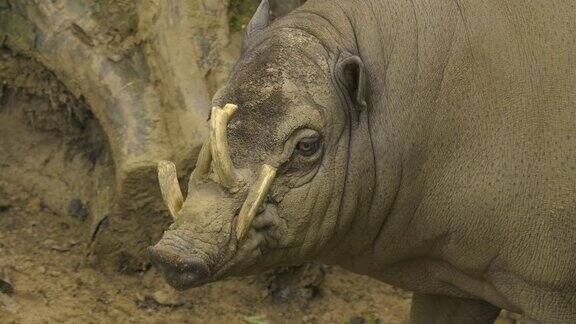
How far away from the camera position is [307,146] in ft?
12.8

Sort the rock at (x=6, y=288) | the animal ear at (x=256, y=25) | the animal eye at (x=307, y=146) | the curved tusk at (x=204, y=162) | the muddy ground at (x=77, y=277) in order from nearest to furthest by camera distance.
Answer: the curved tusk at (x=204, y=162), the animal eye at (x=307, y=146), the animal ear at (x=256, y=25), the rock at (x=6, y=288), the muddy ground at (x=77, y=277)

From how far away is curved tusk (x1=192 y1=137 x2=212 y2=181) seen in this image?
3738mm

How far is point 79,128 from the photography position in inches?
235

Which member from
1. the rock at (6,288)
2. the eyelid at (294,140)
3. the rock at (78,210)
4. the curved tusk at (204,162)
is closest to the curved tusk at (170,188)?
the curved tusk at (204,162)

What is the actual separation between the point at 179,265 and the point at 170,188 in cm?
32

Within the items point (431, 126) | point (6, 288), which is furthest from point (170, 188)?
point (6, 288)

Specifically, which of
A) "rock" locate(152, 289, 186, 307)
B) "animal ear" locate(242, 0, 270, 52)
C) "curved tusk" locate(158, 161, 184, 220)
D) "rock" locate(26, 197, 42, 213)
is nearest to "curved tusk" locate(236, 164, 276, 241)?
"curved tusk" locate(158, 161, 184, 220)

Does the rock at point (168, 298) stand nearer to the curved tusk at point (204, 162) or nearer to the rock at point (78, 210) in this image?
the rock at point (78, 210)

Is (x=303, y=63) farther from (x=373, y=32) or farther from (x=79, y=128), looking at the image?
(x=79, y=128)

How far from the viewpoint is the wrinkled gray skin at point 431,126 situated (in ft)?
12.8

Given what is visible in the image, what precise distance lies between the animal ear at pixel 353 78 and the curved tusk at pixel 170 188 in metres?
0.60

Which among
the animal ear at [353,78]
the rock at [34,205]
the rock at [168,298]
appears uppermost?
the animal ear at [353,78]

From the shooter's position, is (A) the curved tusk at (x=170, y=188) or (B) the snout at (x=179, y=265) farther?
(A) the curved tusk at (x=170, y=188)

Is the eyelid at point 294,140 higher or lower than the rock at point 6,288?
higher
